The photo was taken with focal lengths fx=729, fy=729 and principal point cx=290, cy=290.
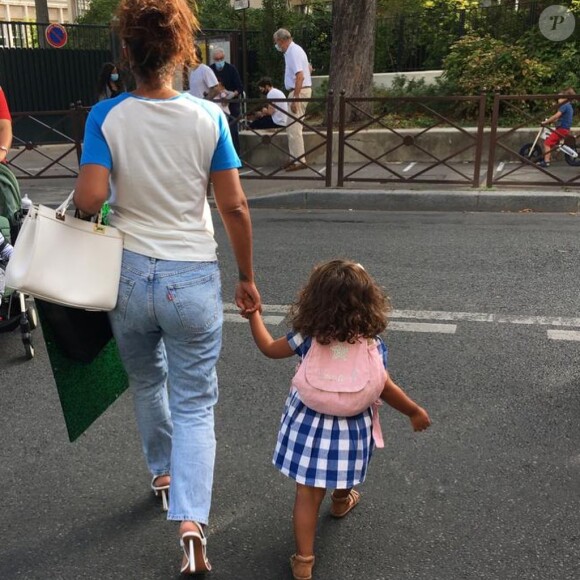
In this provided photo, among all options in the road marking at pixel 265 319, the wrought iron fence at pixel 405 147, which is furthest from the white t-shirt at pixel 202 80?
the road marking at pixel 265 319

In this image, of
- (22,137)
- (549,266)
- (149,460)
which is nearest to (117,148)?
(149,460)

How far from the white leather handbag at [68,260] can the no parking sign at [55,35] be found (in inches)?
621

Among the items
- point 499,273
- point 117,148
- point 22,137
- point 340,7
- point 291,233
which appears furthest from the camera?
point 22,137

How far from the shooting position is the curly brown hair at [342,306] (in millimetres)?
2307

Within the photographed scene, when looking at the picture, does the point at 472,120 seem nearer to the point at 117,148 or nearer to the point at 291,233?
the point at 291,233

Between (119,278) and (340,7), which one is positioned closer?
(119,278)

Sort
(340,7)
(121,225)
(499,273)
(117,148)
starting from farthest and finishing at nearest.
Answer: (340,7) < (499,273) < (121,225) < (117,148)

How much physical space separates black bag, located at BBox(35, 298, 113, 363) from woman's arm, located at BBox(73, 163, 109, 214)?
0.37 meters

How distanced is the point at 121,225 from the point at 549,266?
4596 mm

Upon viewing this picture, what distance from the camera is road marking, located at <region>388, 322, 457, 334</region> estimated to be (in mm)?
4676

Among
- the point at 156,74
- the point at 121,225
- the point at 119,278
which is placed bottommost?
the point at 119,278

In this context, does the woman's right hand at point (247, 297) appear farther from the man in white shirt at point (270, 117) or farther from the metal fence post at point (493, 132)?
the man in white shirt at point (270, 117)

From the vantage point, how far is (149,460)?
2787 millimetres

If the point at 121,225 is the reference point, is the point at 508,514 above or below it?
below
